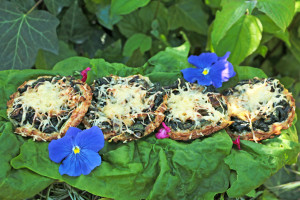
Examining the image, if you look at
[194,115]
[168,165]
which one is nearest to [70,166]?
[168,165]

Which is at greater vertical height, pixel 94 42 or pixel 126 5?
pixel 126 5

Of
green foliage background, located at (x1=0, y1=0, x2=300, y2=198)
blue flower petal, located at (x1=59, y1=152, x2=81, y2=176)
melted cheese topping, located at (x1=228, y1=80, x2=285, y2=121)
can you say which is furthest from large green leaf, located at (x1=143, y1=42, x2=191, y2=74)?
blue flower petal, located at (x1=59, y1=152, x2=81, y2=176)

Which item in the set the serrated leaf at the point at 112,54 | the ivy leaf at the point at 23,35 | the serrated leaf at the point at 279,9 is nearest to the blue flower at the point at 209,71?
the serrated leaf at the point at 279,9

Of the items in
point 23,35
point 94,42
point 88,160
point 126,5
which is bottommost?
point 94,42

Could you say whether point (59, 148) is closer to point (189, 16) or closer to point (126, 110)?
point (126, 110)

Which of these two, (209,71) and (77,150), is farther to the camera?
(209,71)

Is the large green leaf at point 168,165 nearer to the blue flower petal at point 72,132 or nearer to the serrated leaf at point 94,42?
the blue flower petal at point 72,132

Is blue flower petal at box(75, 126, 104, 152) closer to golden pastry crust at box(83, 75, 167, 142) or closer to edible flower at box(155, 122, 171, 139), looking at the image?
golden pastry crust at box(83, 75, 167, 142)

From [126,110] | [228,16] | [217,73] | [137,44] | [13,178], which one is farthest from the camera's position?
[137,44]
